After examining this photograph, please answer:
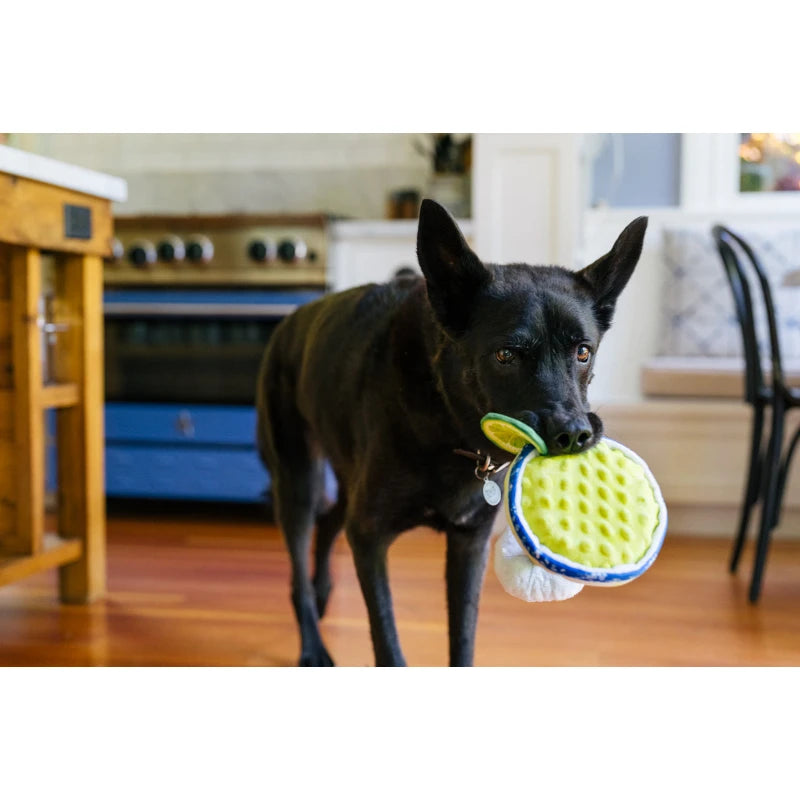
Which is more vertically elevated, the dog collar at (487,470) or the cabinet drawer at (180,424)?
the dog collar at (487,470)

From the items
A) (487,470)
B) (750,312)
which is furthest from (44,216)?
(750,312)

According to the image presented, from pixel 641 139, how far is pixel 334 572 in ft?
7.31

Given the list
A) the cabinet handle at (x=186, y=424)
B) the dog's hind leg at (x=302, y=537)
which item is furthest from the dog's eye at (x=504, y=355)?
the cabinet handle at (x=186, y=424)

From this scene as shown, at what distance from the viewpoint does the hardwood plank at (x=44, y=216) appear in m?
1.90

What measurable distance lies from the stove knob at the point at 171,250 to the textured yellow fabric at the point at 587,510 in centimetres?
247

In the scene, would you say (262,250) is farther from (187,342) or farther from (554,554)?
(554,554)

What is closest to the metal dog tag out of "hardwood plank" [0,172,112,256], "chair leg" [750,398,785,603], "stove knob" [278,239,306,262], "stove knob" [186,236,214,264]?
"hardwood plank" [0,172,112,256]

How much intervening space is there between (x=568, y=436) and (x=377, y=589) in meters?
0.51

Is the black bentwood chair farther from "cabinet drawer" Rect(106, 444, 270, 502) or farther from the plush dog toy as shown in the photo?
"cabinet drawer" Rect(106, 444, 270, 502)

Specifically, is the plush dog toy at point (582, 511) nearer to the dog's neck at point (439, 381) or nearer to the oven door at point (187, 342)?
the dog's neck at point (439, 381)

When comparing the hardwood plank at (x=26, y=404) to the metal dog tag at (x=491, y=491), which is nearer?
the metal dog tag at (x=491, y=491)

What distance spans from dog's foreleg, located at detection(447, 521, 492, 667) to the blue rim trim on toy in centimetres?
39

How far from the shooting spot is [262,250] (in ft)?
10.2
